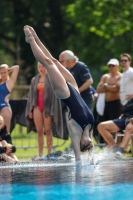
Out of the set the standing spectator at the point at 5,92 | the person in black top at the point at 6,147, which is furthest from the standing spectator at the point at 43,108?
the person in black top at the point at 6,147

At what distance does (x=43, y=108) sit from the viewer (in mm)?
11500

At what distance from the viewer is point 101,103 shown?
1284cm

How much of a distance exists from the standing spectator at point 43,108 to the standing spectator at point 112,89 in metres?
1.34

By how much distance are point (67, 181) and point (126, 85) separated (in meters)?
5.08

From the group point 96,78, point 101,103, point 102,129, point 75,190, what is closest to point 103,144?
point 101,103

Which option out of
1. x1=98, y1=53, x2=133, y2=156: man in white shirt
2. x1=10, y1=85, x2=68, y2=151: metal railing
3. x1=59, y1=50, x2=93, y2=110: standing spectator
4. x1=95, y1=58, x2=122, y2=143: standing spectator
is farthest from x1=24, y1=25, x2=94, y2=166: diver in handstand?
x1=10, y1=85, x2=68, y2=151: metal railing

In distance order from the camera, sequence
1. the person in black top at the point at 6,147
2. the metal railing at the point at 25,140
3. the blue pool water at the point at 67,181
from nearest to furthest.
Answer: the blue pool water at the point at 67,181 → the person in black top at the point at 6,147 → the metal railing at the point at 25,140

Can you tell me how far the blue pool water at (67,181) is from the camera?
6016mm

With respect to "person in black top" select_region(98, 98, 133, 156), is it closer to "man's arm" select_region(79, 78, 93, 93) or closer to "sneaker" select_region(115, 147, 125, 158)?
"sneaker" select_region(115, 147, 125, 158)

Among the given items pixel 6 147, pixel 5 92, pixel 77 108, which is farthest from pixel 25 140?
pixel 77 108

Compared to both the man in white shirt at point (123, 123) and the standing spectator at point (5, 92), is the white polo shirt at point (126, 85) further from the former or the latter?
the standing spectator at point (5, 92)

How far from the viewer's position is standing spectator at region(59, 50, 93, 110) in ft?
38.1

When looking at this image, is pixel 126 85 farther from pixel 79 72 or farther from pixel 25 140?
pixel 25 140

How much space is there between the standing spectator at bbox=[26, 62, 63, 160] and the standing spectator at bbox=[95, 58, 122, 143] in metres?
1.34
